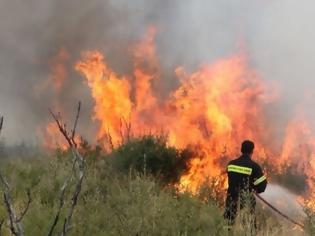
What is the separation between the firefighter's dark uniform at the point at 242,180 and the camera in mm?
8289

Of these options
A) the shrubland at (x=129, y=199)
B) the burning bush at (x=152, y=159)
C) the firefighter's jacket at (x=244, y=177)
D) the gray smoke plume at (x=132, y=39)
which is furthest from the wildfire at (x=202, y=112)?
the firefighter's jacket at (x=244, y=177)

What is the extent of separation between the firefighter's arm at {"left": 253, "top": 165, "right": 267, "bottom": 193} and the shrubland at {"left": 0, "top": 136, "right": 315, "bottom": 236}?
0.44 metres

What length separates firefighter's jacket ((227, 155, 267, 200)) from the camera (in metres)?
8.35

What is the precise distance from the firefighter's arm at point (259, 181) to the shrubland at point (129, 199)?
1.46 ft

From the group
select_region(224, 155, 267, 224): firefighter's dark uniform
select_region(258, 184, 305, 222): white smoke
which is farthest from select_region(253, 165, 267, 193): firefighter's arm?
select_region(258, 184, 305, 222): white smoke

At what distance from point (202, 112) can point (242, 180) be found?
16.4 ft

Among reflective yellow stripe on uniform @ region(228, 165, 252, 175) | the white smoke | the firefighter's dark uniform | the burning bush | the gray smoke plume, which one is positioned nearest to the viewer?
the firefighter's dark uniform

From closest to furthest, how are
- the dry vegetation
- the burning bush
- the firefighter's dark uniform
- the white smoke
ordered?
the dry vegetation < the firefighter's dark uniform < the white smoke < the burning bush

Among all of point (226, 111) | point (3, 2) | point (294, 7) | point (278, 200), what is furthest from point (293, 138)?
point (3, 2)

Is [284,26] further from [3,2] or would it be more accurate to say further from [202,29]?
[3,2]

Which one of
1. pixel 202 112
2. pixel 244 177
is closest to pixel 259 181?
pixel 244 177

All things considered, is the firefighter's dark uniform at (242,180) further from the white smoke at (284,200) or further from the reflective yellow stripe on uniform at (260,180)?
the white smoke at (284,200)

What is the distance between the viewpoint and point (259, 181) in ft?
27.3

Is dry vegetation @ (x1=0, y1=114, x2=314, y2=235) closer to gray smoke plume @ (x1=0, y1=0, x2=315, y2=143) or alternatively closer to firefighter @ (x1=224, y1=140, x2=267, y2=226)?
firefighter @ (x1=224, y1=140, x2=267, y2=226)
